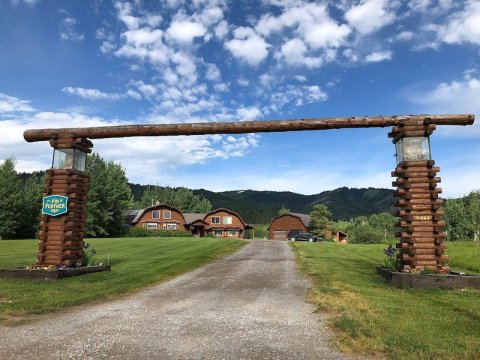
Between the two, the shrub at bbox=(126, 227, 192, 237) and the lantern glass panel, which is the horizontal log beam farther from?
the shrub at bbox=(126, 227, 192, 237)

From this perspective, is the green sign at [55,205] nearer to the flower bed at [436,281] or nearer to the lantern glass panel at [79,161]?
the lantern glass panel at [79,161]

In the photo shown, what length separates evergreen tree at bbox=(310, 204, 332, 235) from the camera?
232ft

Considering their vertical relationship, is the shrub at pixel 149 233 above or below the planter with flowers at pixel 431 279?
above

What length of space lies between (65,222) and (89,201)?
4475 centimetres

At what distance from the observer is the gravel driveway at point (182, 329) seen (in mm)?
5801

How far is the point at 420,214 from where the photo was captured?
12.8 meters

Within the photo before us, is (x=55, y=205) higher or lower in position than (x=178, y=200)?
lower

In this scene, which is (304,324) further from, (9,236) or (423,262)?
(9,236)

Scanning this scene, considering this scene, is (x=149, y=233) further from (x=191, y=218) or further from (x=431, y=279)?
(x=431, y=279)

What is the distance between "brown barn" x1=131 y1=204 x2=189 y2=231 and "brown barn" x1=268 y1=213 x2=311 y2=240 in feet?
59.7

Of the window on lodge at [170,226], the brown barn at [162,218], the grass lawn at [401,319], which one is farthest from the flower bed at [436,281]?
the window on lodge at [170,226]

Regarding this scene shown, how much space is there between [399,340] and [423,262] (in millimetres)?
7363

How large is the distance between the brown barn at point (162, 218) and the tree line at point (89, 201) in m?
7.28

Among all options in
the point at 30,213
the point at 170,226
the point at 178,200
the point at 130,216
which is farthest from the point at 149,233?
the point at 178,200
